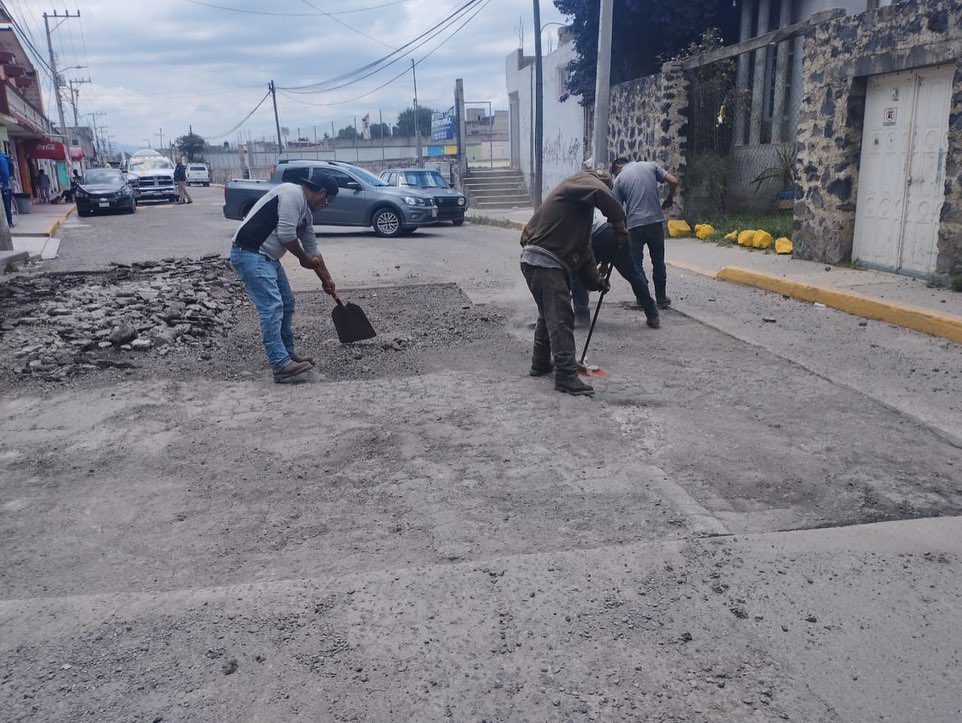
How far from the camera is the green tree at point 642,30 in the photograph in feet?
60.0

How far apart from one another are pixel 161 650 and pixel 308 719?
2.43 ft

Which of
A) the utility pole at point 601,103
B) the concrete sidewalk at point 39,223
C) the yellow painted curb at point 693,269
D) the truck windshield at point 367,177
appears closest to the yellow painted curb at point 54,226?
the concrete sidewalk at point 39,223

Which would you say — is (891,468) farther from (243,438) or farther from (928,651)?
(243,438)

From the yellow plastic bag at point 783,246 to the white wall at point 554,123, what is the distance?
36.2 ft

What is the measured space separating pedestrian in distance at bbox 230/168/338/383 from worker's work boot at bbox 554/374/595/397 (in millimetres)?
2083

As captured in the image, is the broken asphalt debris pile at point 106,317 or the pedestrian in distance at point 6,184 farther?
the pedestrian in distance at point 6,184

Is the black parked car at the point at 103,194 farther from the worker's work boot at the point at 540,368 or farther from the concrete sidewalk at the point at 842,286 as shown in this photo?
the worker's work boot at the point at 540,368

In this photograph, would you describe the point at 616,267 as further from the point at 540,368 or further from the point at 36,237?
the point at 36,237

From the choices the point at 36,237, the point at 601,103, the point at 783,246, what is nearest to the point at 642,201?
the point at 783,246

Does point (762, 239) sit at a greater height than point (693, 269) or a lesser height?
greater

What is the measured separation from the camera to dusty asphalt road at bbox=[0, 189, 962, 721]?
2764mm

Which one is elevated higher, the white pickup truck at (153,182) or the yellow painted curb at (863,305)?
the white pickup truck at (153,182)

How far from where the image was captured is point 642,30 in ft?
62.5

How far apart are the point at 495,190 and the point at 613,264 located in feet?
76.5
